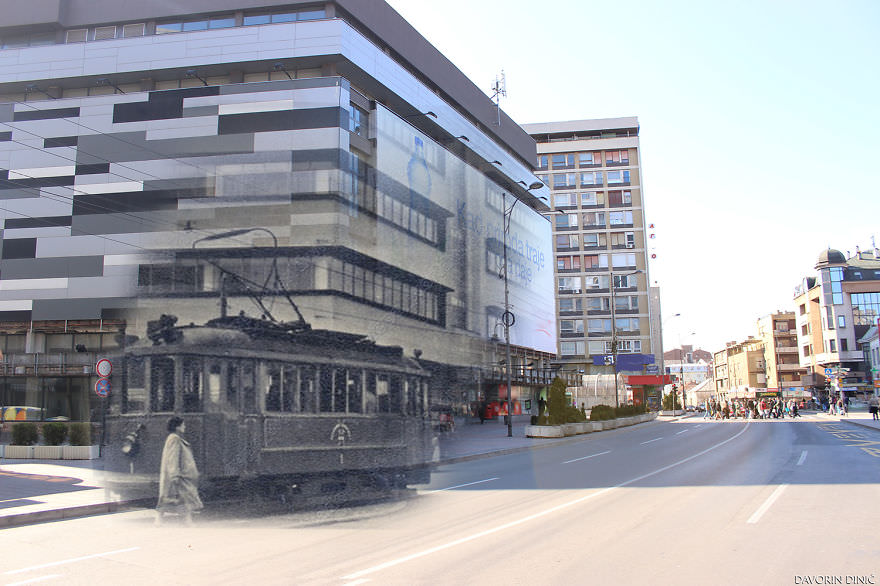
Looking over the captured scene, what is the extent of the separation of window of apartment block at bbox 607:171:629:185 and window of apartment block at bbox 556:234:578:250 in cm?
800

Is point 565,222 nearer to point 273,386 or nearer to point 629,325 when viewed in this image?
point 629,325

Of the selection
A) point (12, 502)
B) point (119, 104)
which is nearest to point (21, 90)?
point (119, 104)

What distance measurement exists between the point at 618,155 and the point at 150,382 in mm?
70947

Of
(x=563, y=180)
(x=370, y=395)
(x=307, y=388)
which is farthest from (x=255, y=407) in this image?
(x=563, y=180)

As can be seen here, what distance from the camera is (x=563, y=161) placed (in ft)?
239

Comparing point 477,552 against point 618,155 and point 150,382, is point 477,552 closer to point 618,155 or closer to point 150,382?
point 150,382

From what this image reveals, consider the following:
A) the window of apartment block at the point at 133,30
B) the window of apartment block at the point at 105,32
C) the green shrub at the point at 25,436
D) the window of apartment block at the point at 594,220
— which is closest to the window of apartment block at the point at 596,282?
the window of apartment block at the point at 594,220

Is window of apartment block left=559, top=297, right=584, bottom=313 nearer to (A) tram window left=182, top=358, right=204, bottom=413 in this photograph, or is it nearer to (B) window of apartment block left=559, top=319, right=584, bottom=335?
(B) window of apartment block left=559, top=319, right=584, bottom=335

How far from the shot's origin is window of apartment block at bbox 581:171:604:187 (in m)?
71.2

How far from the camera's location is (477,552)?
5.84 metres

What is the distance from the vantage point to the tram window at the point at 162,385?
7027 mm

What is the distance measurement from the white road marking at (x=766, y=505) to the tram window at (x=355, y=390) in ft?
16.0

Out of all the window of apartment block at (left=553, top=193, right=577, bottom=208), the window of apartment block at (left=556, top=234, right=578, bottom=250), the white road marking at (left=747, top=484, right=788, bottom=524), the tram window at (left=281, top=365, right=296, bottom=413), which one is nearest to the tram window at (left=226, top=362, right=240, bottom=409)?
the tram window at (left=281, top=365, right=296, bottom=413)

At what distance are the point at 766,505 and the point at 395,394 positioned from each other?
17.4 feet
